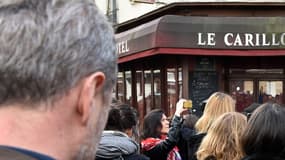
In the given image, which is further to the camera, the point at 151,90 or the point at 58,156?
the point at 151,90

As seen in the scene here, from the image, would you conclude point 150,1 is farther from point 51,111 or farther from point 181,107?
point 51,111

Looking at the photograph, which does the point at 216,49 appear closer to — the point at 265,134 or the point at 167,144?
the point at 167,144

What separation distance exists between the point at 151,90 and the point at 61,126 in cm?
1578

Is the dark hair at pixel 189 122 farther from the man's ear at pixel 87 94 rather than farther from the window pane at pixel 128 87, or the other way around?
the window pane at pixel 128 87

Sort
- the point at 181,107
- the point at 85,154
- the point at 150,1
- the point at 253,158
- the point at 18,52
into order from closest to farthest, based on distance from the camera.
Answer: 1. the point at 18,52
2. the point at 85,154
3. the point at 253,158
4. the point at 181,107
5. the point at 150,1

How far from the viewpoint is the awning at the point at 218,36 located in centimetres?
1427

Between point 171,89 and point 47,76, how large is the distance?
14392 mm

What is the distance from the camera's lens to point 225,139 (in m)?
4.46

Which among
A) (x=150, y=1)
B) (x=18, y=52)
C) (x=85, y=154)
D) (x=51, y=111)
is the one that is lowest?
(x=85, y=154)

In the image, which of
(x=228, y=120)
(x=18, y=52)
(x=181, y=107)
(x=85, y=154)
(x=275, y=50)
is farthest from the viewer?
(x=275, y=50)

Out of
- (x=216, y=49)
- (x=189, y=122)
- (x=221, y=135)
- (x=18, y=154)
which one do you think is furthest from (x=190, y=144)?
(x=216, y=49)

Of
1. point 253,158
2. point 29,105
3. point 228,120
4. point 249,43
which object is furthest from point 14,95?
point 249,43

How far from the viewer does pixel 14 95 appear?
4.51ft

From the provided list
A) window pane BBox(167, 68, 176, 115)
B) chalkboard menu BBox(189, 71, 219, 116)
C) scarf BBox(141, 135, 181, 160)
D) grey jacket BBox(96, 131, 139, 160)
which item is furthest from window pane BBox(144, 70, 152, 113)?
grey jacket BBox(96, 131, 139, 160)
